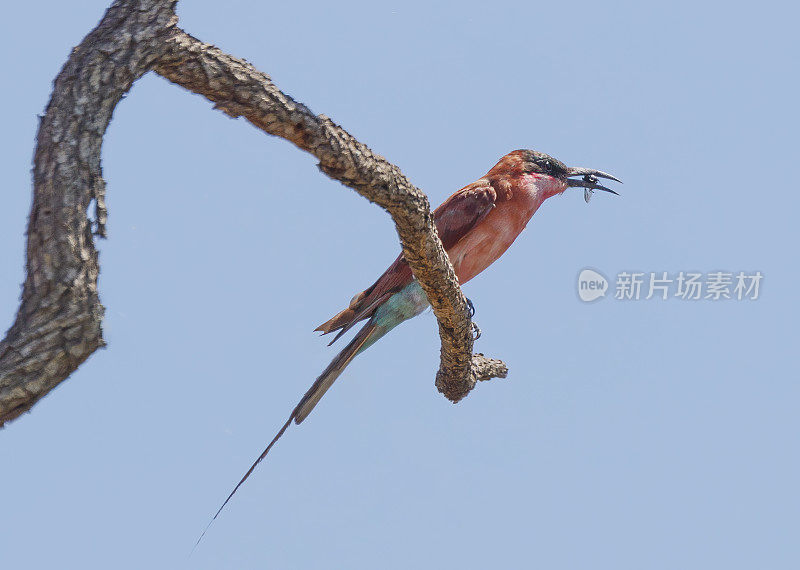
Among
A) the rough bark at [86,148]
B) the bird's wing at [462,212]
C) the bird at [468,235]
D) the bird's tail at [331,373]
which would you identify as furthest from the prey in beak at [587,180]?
the rough bark at [86,148]

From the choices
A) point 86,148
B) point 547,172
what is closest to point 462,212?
point 547,172

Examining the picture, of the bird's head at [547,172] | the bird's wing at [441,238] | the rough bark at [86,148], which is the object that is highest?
the bird's head at [547,172]

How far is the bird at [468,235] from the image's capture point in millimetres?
3953

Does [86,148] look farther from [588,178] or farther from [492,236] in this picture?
[588,178]

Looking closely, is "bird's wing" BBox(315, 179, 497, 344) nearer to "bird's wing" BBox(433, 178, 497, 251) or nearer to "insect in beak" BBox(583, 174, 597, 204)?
"bird's wing" BBox(433, 178, 497, 251)

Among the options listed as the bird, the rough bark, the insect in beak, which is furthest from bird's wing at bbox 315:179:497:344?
the rough bark

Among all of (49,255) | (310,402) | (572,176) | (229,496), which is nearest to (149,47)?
(49,255)

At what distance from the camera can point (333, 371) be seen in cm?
382

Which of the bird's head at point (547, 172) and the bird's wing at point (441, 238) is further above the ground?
the bird's head at point (547, 172)

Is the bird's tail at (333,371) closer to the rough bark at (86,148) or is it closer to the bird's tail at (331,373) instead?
the bird's tail at (331,373)

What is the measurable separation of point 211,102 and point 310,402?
154 cm

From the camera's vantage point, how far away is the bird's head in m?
4.69

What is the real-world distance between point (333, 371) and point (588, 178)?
1.97 m

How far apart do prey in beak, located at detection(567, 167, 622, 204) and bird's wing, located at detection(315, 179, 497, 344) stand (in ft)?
1.97
